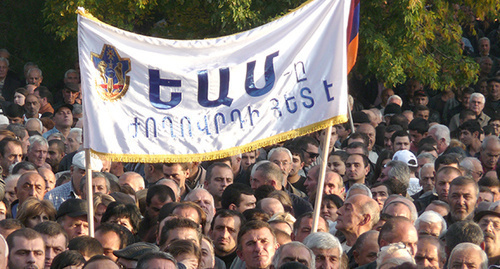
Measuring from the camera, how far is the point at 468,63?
1808 centimetres

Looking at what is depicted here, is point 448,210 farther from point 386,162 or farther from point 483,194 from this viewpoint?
point 386,162

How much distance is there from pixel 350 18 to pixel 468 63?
8.62 m

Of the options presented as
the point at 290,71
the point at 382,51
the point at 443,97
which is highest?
the point at 290,71

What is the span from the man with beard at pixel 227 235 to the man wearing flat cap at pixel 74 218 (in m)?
1.27

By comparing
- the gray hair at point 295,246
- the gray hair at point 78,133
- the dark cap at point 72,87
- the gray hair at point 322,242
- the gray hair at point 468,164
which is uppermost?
the gray hair at point 295,246

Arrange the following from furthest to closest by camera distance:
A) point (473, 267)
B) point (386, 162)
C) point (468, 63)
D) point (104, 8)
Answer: point (468, 63) < point (104, 8) < point (386, 162) < point (473, 267)

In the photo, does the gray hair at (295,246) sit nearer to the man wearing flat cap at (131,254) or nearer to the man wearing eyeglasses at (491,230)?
the man wearing flat cap at (131,254)

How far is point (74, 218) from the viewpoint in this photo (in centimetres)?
1020

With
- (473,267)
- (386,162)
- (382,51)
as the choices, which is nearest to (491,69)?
(382,51)

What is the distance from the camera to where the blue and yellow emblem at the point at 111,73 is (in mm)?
9289

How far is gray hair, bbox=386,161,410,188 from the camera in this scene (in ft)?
40.6

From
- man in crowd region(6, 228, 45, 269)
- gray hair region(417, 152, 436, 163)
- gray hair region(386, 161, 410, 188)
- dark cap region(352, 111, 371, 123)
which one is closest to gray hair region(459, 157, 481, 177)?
gray hair region(417, 152, 436, 163)

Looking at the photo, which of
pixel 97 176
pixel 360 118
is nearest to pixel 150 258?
pixel 97 176

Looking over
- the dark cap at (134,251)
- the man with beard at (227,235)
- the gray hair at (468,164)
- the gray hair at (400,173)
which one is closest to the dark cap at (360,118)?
the gray hair at (468,164)
